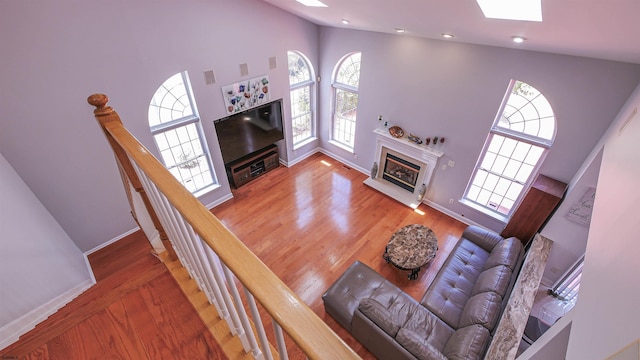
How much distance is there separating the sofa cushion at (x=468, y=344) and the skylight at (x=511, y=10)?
9.78 feet

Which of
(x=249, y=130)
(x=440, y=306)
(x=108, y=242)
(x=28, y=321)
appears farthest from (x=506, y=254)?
(x=108, y=242)

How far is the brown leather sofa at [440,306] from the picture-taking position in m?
2.76

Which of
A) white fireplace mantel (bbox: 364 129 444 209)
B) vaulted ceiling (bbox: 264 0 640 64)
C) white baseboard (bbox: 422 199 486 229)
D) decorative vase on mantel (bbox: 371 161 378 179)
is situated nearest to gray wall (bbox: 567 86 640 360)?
vaulted ceiling (bbox: 264 0 640 64)

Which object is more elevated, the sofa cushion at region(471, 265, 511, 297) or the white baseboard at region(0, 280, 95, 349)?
the white baseboard at region(0, 280, 95, 349)

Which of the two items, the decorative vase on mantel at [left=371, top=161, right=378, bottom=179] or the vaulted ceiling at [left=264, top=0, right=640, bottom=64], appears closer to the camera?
the vaulted ceiling at [left=264, top=0, right=640, bottom=64]

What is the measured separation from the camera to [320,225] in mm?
5215

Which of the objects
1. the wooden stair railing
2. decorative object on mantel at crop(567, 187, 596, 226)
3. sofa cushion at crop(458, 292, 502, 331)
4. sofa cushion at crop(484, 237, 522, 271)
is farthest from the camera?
sofa cushion at crop(484, 237, 522, 271)

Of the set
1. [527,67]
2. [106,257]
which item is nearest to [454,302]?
[527,67]

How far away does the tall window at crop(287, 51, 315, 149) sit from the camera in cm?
600

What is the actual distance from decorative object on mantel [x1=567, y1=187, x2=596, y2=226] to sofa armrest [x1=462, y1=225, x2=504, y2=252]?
3.10ft

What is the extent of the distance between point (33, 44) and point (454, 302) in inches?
232

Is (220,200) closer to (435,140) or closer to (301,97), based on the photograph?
(301,97)

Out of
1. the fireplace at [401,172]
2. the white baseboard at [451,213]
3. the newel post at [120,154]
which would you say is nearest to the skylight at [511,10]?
the newel post at [120,154]

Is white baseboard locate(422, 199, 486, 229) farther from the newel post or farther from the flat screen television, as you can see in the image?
the newel post
